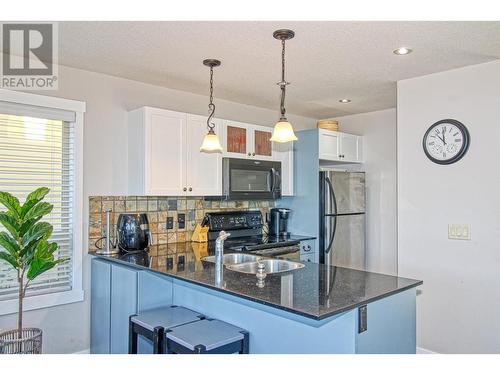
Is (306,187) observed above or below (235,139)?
below

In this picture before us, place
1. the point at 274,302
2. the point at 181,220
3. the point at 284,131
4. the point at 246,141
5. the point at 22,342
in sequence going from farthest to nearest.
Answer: the point at 246,141
the point at 181,220
the point at 22,342
the point at 284,131
the point at 274,302

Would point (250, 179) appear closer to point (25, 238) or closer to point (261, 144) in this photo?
point (261, 144)

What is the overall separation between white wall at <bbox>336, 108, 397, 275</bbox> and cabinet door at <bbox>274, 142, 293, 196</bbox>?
3.30 ft

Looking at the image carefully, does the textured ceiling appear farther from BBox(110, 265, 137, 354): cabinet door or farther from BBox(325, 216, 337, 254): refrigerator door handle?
BBox(110, 265, 137, 354): cabinet door

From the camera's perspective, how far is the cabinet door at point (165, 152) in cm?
323

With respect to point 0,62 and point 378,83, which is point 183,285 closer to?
point 0,62

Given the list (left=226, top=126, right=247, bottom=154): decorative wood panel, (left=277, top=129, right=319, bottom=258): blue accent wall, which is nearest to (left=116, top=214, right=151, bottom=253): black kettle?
(left=226, top=126, right=247, bottom=154): decorative wood panel

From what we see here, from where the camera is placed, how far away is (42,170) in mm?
2965

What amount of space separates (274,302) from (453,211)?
199 cm

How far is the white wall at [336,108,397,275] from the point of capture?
451 centimetres

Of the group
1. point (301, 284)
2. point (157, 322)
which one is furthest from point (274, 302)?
point (157, 322)

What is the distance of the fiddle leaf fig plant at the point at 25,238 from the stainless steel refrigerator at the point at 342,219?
8.65 ft

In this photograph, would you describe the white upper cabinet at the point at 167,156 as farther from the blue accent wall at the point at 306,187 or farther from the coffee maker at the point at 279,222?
the blue accent wall at the point at 306,187
